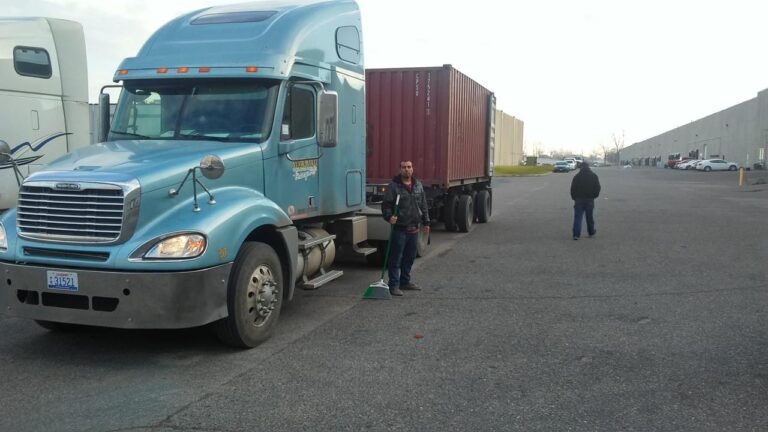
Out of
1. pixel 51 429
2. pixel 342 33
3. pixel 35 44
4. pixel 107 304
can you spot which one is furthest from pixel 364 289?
pixel 35 44

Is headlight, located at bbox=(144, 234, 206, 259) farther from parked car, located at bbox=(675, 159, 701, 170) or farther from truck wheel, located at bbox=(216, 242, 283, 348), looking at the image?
parked car, located at bbox=(675, 159, 701, 170)

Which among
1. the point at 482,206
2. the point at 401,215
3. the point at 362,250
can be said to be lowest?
the point at 482,206

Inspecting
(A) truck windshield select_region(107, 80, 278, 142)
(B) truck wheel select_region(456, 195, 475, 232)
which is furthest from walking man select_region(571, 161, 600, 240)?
(A) truck windshield select_region(107, 80, 278, 142)

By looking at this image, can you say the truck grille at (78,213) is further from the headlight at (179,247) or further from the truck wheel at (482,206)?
the truck wheel at (482,206)

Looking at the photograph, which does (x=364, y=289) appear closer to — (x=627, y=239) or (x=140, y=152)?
(x=140, y=152)

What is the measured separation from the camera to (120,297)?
4.82 metres

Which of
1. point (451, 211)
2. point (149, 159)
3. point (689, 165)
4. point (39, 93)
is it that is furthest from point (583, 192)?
point (689, 165)

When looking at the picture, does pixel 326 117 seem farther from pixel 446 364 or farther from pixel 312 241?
pixel 446 364

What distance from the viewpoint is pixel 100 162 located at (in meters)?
5.30

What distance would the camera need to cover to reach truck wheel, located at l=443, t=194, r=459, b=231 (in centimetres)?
1420

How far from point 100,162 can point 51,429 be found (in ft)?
7.29

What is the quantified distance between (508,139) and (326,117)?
282 ft

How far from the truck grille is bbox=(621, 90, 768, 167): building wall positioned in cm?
6710

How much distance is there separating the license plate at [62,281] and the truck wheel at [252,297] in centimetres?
117
